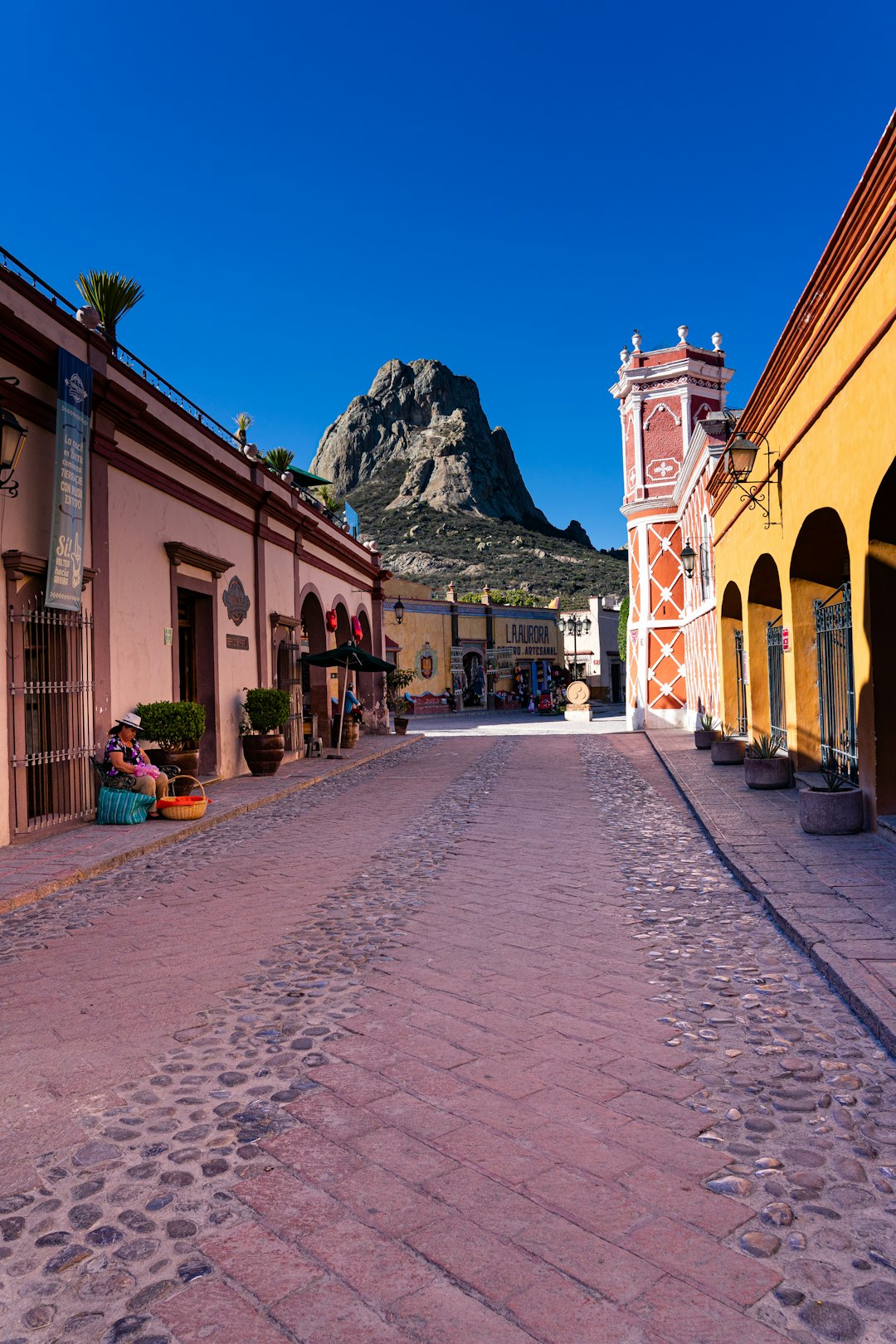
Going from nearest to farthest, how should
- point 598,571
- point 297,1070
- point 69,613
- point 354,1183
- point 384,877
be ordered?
1. point 354,1183
2. point 297,1070
3. point 384,877
4. point 69,613
5. point 598,571

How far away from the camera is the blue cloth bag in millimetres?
9938

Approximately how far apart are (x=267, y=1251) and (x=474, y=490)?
284 ft

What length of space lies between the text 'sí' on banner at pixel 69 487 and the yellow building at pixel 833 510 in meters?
7.14

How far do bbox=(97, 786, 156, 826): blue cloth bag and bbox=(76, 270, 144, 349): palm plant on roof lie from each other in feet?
20.8

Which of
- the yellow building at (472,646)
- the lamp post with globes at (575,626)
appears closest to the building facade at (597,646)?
the lamp post with globes at (575,626)

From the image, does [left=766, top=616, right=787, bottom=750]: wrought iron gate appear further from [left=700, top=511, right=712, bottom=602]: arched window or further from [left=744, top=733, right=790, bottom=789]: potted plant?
[left=700, top=511, right=712, bottom=602]: arched window

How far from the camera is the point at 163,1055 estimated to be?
Result: 360cm

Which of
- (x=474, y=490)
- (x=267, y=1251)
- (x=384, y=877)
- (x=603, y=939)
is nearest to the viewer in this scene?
(x=267, y=1251)

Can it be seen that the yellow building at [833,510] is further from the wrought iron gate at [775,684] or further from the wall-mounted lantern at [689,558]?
the wall-mounted lantern at [689,558]

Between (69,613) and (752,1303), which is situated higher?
(69,613)

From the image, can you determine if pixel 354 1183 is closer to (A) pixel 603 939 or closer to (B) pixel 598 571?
(A) pixel 603 939

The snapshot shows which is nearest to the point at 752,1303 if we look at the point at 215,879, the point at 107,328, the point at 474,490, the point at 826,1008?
the point at 826,1008

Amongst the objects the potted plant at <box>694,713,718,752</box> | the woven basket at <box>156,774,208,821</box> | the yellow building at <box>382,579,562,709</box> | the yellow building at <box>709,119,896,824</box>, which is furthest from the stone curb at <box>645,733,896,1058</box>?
the yellow building at <box>382,579,562,709</box>

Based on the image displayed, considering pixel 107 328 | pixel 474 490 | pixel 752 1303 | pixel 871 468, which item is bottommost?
pixel 752 1303
